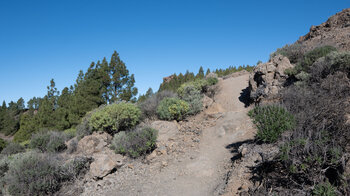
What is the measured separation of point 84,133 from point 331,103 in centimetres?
1197

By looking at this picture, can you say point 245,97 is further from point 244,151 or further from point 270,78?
point 244,151

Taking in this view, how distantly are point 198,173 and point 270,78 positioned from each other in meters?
7.94

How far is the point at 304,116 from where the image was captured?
542cm

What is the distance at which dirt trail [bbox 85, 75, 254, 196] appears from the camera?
→ 18.1ft

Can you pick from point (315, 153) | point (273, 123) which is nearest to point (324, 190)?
point (315, 153)

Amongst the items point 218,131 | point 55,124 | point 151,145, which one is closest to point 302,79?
point 218,131

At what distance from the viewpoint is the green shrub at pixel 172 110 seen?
1098cm

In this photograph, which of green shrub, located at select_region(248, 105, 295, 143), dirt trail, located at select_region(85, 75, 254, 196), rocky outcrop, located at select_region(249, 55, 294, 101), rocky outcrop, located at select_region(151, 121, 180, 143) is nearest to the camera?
green shrub, located at select_region(248, 105, 295, 143)

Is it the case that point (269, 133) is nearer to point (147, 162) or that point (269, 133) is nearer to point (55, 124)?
point (147, 162)

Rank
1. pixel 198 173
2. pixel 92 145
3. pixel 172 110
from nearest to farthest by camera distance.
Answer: pixel 198 173 → pixel 92 145 → pixel 172 110

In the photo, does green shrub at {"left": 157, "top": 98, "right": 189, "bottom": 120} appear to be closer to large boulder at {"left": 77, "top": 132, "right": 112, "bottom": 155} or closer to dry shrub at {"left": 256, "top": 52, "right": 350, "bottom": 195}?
large boulder at {"left": 77, "top": 132, "right": 112, "bottom": 155}

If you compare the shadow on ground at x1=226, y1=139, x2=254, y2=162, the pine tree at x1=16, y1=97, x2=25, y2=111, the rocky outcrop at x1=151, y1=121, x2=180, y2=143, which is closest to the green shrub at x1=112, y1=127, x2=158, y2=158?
the rocky outcrop at x1=151, y1=121, x2=180, y2=143

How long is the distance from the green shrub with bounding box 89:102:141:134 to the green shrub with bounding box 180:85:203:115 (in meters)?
3.50

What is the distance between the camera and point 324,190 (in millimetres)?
2893
